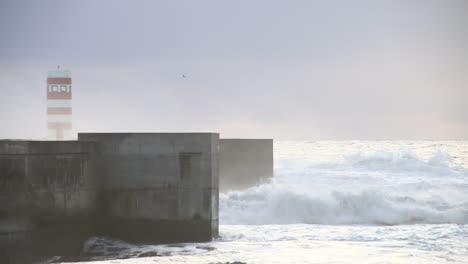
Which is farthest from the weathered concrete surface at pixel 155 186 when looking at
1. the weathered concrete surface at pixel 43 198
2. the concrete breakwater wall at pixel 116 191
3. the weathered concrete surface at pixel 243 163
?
the weathered concrete surface at pixel 243 163

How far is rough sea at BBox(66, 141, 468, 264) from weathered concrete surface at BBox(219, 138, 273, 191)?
1.40 metres

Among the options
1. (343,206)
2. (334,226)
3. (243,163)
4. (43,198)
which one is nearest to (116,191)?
(43,198)

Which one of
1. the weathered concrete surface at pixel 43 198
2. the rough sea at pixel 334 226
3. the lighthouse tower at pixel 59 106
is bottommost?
the rough sea at pixel 334 226

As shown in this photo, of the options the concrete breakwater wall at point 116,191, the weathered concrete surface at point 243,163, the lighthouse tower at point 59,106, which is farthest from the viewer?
the lighthouse tower at point 59,106

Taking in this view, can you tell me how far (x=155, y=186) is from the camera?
971cm

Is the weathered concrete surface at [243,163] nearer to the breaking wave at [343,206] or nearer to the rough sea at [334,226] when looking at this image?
the breaking wave at [343,206]

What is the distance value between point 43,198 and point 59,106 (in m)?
17.0

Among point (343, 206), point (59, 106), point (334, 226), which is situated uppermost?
point (59, 106)

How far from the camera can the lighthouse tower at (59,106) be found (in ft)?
81.6

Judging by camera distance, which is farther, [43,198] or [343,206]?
[343,206]

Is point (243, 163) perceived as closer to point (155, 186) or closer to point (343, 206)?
point (343, 206)

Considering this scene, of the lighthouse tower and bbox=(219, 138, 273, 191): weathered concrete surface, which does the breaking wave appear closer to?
bbox=(219, 138, 273, 191): weathered concrete surface

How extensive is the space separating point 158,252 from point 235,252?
1.05 metres

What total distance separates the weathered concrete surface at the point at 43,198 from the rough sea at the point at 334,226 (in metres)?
0.47
